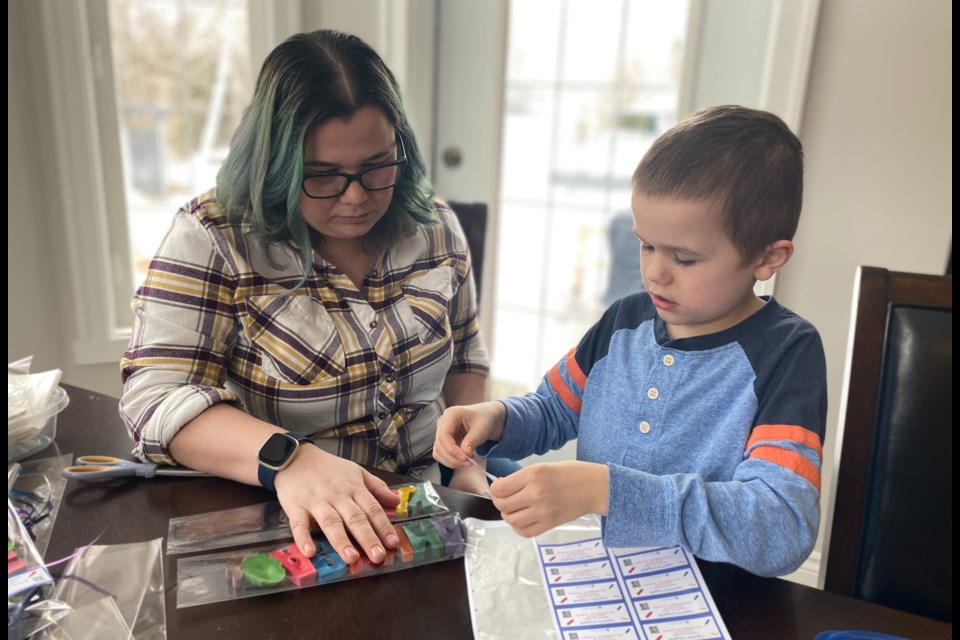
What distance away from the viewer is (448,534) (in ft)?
2.54

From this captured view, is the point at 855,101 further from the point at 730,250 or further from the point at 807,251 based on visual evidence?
the point at 730,250

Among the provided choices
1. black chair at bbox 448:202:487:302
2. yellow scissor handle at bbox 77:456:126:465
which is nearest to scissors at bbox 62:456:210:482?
yellow scissor handle at bbox 77:456:126:465

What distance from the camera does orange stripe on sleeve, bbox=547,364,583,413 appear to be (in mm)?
922

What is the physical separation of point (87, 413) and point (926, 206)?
5.99ft

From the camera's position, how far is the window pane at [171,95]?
204 centimetres

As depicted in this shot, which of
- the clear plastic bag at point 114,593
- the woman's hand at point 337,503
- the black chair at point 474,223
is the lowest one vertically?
the clear plastic bag at point 114,593

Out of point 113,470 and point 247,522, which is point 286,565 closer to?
point 247,522

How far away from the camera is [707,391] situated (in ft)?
2.52

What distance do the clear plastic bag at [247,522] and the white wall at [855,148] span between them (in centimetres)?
105

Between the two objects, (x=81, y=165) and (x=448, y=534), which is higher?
(x=81, y=165)

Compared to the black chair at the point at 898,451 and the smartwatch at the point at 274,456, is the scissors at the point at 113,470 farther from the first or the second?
the black chair at the point at 898,451

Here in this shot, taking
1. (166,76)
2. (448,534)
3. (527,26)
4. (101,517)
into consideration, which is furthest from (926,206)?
(166,76)

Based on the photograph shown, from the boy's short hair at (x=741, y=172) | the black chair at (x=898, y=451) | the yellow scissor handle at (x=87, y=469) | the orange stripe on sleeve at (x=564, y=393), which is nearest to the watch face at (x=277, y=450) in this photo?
the yellow scissor handle at (x=87, y=469)

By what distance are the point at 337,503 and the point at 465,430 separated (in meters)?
0.18
